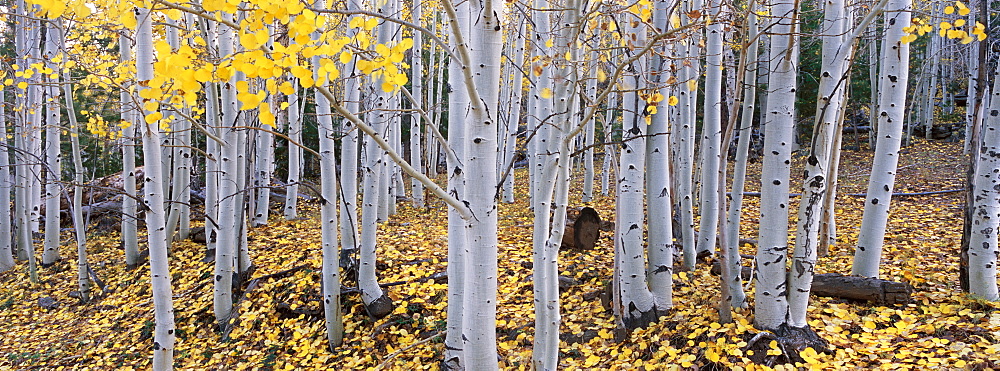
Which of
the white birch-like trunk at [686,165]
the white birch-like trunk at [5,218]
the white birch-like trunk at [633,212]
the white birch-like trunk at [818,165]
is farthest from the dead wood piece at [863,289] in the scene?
the white birch-like trunk at [5,218]

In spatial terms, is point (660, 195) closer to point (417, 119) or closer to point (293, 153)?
point (293, 153)

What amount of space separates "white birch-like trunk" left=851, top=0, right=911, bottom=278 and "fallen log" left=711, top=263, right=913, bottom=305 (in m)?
0.28

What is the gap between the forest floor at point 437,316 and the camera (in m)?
3.53

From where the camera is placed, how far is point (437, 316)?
16.6 feet

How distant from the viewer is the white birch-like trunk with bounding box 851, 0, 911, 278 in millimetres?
3965

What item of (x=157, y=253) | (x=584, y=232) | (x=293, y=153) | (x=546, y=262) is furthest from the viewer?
(x=293, y=153)

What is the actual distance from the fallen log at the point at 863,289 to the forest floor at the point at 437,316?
0.09m

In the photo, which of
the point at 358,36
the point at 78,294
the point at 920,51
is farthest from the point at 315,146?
the point at 920,51

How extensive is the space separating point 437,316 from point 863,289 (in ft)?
11.5

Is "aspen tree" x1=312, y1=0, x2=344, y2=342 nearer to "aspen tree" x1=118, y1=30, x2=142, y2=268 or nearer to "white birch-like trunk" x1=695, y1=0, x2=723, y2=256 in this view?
"aspen tree" x1=118, y1=30, x2=142, y2=268

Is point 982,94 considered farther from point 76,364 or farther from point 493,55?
point 76,364

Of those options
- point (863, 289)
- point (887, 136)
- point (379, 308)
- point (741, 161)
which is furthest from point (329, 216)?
point (887, 136)

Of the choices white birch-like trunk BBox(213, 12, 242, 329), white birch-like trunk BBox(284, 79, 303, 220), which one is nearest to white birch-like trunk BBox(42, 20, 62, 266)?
white birch-like trunk BBox(284, 79, 303, 220)

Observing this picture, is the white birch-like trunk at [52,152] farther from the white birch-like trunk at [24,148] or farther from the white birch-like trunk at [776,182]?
the white birch-like trunk at [776,182]
